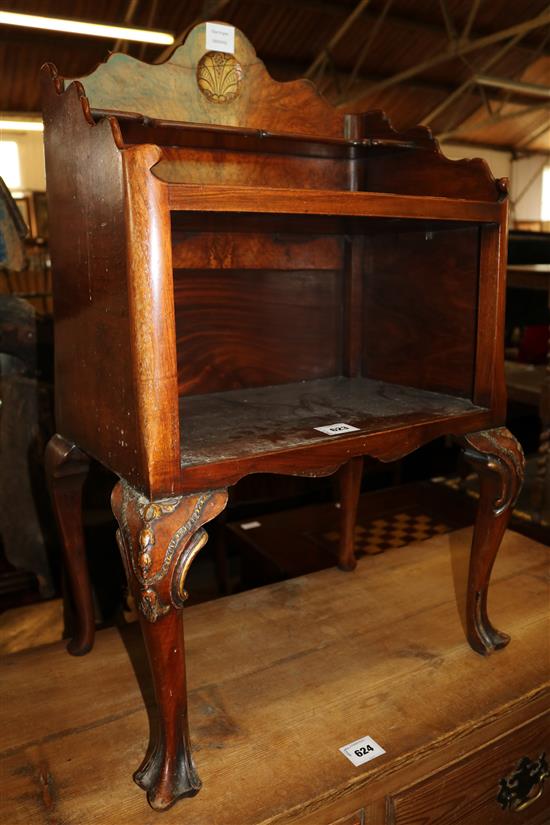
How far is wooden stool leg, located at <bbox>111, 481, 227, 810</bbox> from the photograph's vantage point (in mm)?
926

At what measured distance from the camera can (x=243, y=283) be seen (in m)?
1.44

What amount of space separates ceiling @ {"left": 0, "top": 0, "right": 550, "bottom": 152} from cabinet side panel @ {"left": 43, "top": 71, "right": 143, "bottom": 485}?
463 cm

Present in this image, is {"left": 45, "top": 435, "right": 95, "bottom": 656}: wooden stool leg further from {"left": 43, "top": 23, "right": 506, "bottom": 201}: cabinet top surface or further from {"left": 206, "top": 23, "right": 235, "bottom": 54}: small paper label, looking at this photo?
{"left": 206, "top": 23, "right": 235, "bottom": 54}: small paper label

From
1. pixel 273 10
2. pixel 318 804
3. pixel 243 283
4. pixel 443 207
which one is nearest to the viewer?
pixel 318 804

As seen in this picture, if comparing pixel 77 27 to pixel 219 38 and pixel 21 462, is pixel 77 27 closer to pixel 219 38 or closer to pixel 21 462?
pixel 21 462

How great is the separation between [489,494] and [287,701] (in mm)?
514

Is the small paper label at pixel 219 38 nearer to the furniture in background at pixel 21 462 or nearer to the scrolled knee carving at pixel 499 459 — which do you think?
the scrolled knee carving at pixel 499 459

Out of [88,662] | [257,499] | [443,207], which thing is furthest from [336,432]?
[257,499]

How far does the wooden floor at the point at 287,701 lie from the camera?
1.01 meters

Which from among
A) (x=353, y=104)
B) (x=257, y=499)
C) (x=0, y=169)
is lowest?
(x=257, y=499)

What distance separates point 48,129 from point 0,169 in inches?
321

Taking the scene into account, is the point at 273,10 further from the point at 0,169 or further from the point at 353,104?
the point at 0,169

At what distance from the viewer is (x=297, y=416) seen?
1215mm

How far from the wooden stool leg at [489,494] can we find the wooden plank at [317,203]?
0.39 meters
